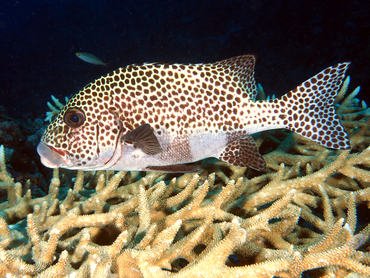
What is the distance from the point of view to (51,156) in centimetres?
225

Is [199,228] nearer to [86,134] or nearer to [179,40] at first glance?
[86,134]

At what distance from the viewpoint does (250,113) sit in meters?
2.77

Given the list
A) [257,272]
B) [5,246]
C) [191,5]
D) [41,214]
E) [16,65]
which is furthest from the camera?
[16,65]

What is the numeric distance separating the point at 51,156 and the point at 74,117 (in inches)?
18.6

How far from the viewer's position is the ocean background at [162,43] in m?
11.7

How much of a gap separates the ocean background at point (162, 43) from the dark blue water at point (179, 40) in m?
0.06

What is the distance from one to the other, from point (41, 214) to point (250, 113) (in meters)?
2.71

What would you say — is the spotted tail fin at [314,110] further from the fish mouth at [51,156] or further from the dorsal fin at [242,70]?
the fish mouth at [51,156]

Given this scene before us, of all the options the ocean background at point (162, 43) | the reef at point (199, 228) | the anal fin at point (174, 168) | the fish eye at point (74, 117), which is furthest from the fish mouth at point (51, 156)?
the ocean background at point (162, 43)

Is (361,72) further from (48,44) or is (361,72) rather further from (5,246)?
(48,44)

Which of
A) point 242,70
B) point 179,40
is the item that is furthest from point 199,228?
point 179,40

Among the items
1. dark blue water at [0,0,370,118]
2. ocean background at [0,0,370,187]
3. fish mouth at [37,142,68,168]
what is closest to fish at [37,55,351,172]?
fish mouth at [37,142,68,168]

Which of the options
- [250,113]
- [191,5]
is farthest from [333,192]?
[191,5]

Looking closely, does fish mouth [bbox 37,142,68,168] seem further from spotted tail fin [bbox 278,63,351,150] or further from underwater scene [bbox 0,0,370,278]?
spotted tail fin [bbox 278,63,351,150]
